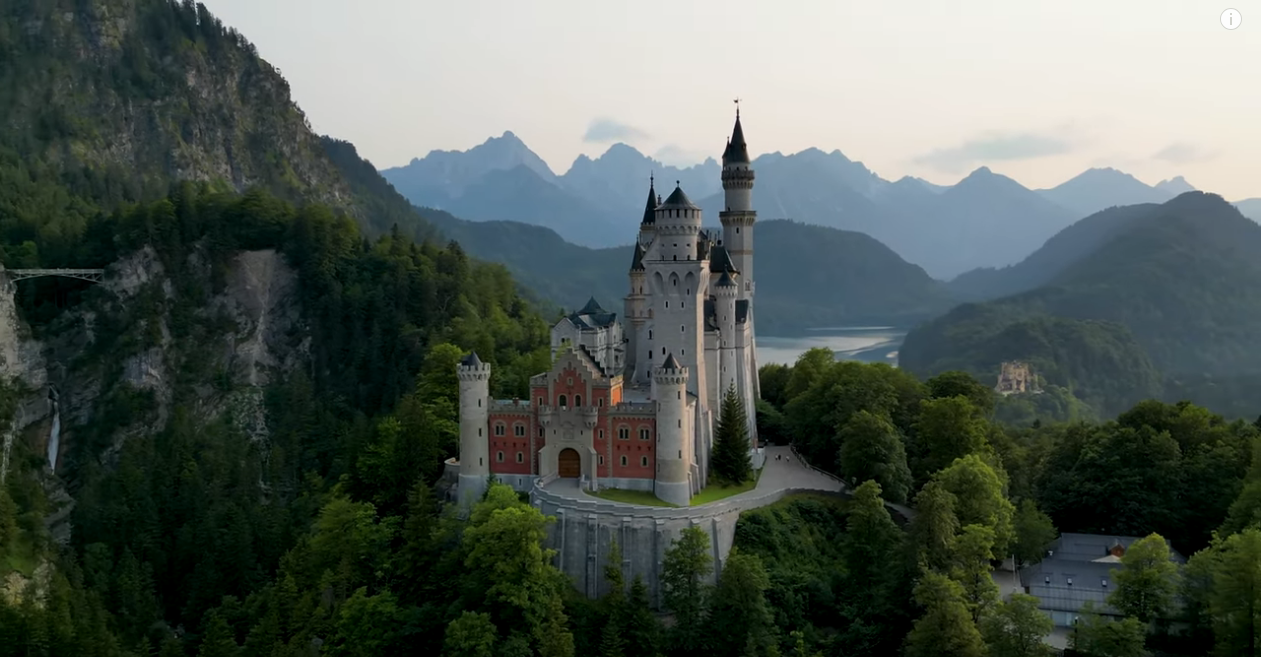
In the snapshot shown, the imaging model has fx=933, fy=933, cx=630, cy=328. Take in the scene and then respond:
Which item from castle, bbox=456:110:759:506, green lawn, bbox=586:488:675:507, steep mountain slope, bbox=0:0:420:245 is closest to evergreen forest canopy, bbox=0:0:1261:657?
steep mountain slope, bbox=0:0:420:245

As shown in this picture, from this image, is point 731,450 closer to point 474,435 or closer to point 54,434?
point 474,435

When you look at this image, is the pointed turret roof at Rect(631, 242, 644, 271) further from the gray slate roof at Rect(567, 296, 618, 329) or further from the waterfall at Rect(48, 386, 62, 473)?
the waterfall at Rect(48, 386, 62, 473)

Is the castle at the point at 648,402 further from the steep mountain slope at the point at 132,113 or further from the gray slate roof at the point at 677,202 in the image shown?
the steep mountain slope at the point at 132,113

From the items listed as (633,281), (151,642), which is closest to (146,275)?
(151,642)

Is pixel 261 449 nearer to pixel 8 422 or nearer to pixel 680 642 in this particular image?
pixel 8 422

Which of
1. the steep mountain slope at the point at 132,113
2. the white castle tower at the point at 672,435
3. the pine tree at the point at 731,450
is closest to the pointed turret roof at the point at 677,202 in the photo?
the white castle tower at the point at 672,435

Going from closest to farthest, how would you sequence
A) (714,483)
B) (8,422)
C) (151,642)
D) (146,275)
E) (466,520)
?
(466,520)
(714,483)
(151,642)
(8,422)
(146,275)
